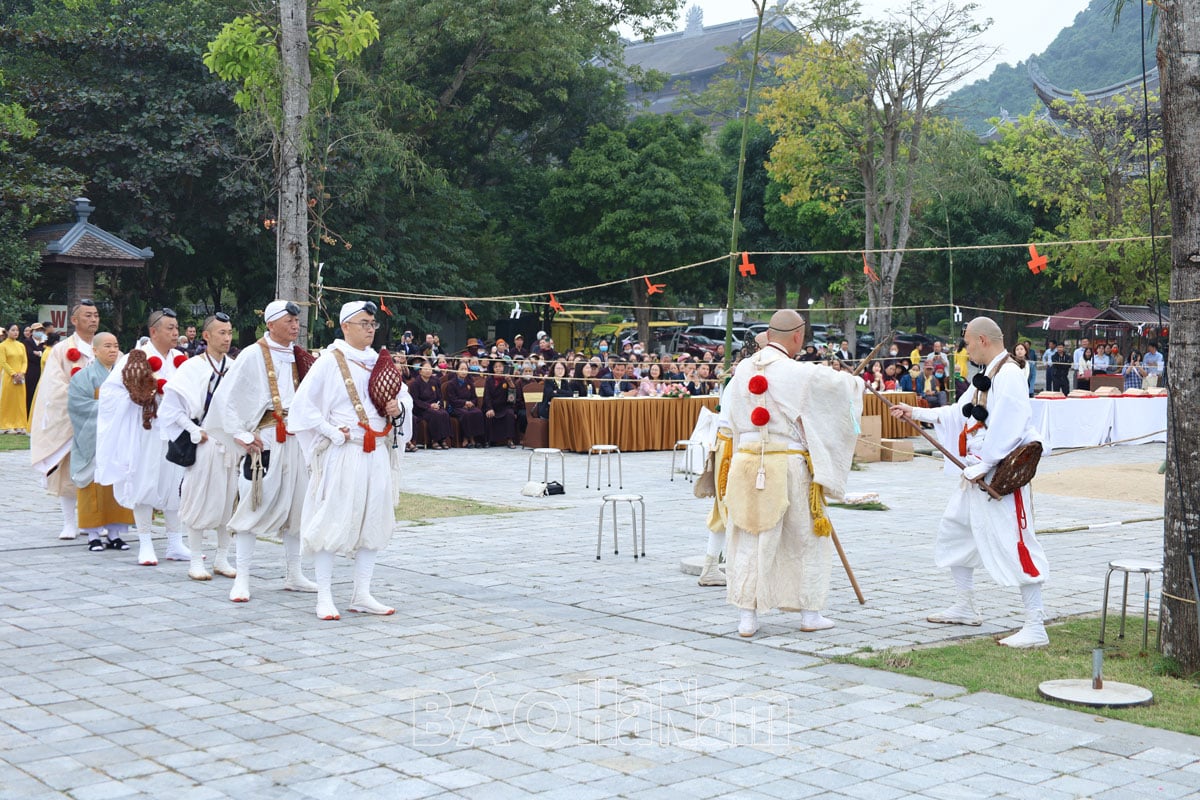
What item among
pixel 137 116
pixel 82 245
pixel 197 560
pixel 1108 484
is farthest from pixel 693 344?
pixel 197 560

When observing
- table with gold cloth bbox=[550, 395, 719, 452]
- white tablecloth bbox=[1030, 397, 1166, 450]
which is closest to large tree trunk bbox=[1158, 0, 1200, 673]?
table with gold cloth bbox=[550, 395, 719, 452]

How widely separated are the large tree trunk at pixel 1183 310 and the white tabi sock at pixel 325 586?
4.50 meters

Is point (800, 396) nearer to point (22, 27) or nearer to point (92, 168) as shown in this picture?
point (92, 168)

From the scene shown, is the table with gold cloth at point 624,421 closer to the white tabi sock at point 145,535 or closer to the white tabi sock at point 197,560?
the white tabi sock at point 145,535

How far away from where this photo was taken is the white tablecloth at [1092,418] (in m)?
20.7

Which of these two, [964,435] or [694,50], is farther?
[694,50]

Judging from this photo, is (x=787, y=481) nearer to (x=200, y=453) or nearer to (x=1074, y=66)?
(x=200, y=453)

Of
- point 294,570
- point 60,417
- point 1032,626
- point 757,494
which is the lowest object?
point 1032,626

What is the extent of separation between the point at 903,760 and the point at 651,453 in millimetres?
15026

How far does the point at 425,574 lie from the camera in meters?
9.05

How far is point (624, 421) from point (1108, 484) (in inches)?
286

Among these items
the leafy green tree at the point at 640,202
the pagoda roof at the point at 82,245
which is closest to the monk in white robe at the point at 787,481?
the pagoda roof at the point at 82,245

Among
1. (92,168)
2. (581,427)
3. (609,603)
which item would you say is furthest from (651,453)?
(92,168)

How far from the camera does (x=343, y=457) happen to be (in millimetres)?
7449
